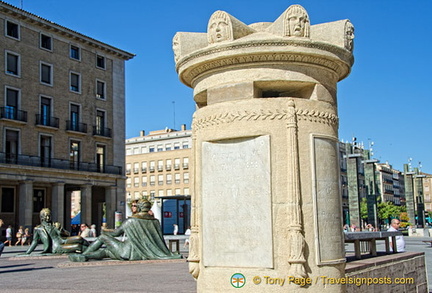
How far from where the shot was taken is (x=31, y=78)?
40406mm

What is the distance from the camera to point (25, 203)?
38188 millimetres

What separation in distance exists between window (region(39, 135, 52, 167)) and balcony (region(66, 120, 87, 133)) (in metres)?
2.01

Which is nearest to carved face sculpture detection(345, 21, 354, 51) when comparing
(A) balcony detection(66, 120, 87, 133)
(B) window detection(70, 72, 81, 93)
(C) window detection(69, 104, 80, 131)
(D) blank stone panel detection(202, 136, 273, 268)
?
(D) blank stone panel detection(202, 136, 273, 268)

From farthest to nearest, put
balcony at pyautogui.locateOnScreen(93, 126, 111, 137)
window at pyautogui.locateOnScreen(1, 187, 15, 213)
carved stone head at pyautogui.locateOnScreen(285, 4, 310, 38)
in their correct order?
balcony at pyautogui.locateOnScreen(93, 126, 111, 137) → window at pyautogui.locateOnScreen(1, 187, 15, 213) → carved stone head at pyautogui.locateOnScreen(285, 4, 310, 38)

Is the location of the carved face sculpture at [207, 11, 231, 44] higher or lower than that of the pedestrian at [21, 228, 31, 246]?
higher

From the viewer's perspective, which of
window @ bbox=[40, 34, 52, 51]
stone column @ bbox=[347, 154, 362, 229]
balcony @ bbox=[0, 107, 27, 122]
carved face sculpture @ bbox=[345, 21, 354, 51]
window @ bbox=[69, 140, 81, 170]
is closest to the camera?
carved face sculpture @ bbox=[345, 21, 354, 51]

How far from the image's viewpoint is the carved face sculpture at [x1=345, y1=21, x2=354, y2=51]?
562 cm

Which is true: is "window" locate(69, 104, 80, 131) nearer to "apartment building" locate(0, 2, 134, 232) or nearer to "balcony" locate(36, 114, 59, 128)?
"apartment building" locate(0, 2, 134, 232)

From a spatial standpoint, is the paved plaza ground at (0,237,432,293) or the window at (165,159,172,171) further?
the window at (165,159,172,171)

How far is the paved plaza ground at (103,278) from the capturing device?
884cm

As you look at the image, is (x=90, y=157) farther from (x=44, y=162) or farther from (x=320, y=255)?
(x=320, y=255)

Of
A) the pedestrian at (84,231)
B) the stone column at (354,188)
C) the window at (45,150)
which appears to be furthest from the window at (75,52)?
the stone column at (354,188)

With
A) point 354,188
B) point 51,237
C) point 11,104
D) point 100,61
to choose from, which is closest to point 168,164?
point 100,61

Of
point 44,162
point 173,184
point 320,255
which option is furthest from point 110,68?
point 320,255
